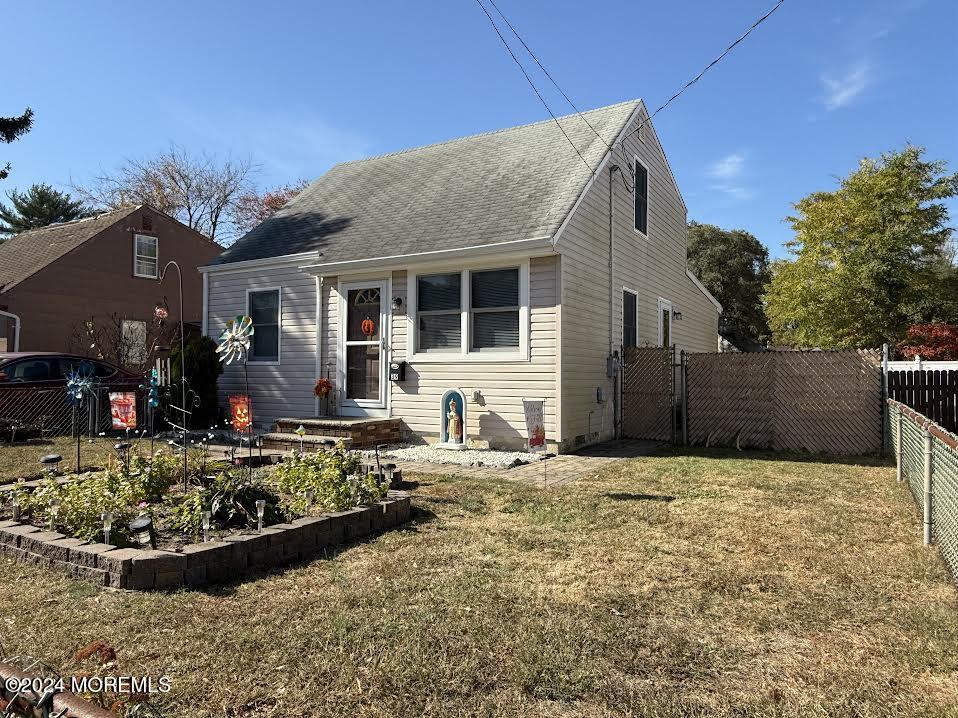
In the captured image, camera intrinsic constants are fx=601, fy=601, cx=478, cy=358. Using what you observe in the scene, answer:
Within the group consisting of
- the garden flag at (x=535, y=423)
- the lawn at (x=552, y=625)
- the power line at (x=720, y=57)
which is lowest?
the lawn at (x=552, y=625)

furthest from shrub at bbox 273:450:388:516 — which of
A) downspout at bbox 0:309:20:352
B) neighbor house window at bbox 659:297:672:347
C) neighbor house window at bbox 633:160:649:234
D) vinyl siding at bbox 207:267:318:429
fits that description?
downspout at bbox 0:309:20:352

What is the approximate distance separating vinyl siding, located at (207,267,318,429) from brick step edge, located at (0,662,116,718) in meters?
9.53

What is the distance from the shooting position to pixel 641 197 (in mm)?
12805

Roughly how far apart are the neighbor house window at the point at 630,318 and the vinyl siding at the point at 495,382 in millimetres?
3240

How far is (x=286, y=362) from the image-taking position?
11828mm

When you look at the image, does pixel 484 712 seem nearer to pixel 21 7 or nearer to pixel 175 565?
pixel 175 565

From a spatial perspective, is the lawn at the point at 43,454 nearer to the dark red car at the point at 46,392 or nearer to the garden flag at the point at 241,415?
the dark red car at the point at 46,392

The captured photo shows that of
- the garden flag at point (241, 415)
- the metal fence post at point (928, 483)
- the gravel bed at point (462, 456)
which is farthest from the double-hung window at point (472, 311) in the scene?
the metal fence post at point (928, 483)

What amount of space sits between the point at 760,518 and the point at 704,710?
Result: 3.39 metres

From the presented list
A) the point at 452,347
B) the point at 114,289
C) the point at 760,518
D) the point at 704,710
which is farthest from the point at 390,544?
the point at 114,289

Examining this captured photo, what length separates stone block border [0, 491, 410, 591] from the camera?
346 cm

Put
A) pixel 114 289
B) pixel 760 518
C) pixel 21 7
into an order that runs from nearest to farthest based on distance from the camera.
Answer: pixel 760 518
pixel 21 7
pixel 114 289

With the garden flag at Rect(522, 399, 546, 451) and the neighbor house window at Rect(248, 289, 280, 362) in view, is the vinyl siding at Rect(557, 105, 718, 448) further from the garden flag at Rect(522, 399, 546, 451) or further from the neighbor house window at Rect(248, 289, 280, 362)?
the neighbor house window at Rect(248, 289, 280, 362)

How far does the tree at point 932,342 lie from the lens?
1992 cm
